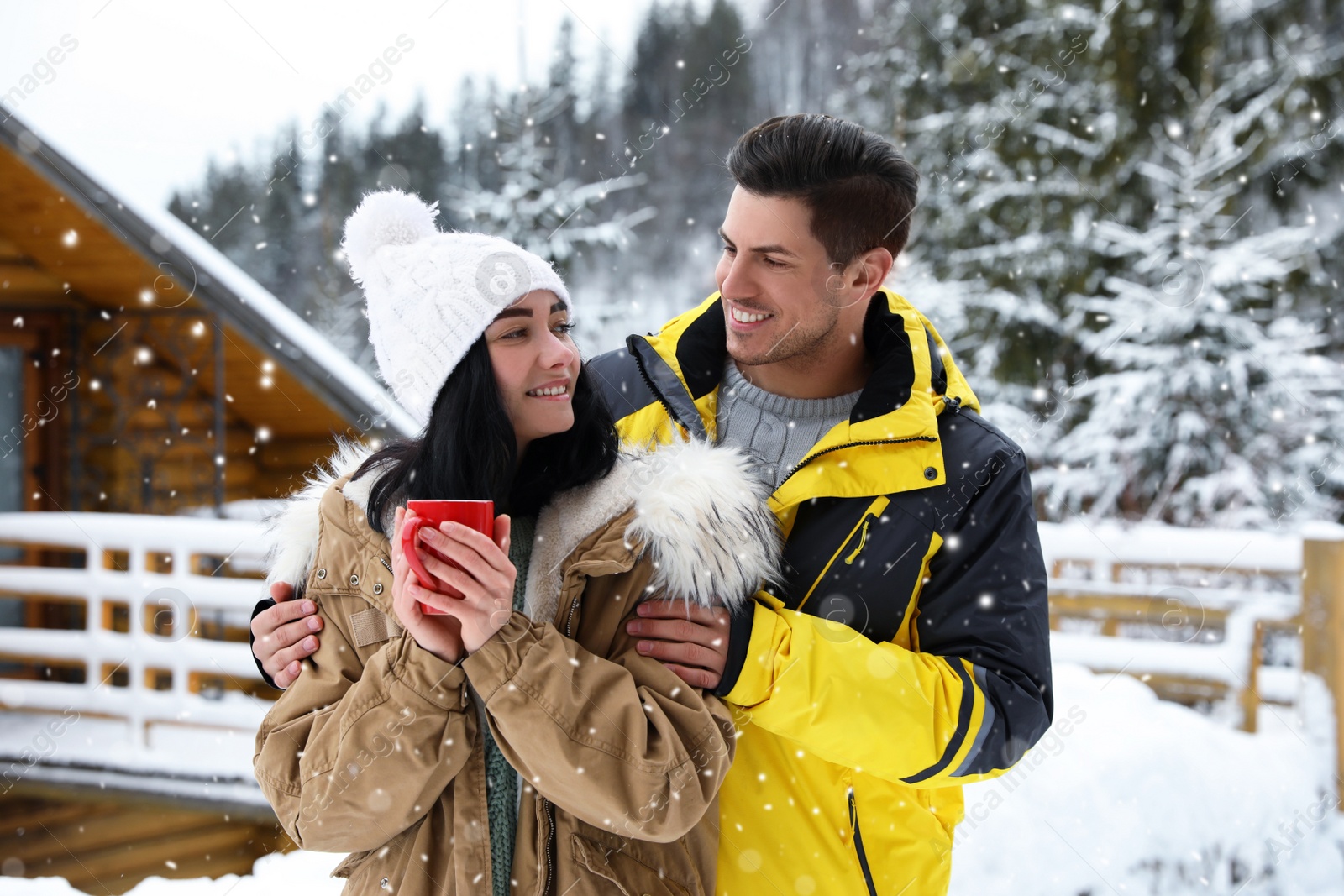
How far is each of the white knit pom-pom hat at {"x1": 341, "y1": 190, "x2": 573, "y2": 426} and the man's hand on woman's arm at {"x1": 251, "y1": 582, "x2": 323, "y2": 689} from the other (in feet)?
1.38

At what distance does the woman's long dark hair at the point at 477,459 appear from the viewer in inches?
63.8

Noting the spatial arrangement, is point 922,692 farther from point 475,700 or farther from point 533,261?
point 533,261

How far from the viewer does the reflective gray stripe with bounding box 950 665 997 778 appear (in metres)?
1.60

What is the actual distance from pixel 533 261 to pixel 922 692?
3.44ft

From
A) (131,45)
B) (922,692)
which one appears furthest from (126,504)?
(922,692)

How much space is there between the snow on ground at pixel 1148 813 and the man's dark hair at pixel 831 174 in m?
2.35

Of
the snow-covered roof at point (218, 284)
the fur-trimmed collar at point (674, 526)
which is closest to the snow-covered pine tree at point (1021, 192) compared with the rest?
the snow-covered roof at point (218, 284)

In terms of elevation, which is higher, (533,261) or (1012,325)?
(1012,325)

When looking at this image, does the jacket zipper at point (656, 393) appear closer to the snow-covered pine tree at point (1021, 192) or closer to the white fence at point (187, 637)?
the white fence at point (187, 637)

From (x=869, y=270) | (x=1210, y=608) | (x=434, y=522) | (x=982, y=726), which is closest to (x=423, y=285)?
(x=434, y=522)

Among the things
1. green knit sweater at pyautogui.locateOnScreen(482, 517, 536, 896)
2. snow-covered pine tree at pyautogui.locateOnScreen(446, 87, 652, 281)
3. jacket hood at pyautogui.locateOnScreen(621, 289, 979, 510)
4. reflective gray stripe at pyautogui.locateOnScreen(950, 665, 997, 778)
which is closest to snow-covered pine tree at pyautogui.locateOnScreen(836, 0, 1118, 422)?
snow-covered pine tree at pyautogui.locateOnScreen(446, 87, 652, 281)

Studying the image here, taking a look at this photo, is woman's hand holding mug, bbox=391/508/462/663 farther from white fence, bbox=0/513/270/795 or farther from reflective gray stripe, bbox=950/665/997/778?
white fence, bbox=0/513/270/795

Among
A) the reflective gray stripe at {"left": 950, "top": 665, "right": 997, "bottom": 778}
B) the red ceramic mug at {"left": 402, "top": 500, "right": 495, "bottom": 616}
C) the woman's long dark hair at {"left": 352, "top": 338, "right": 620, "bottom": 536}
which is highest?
the woman's long dark hair at {"left": 352, "top": 338, "right": 620, "bottom": 536}

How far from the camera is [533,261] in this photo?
168 centimetres
